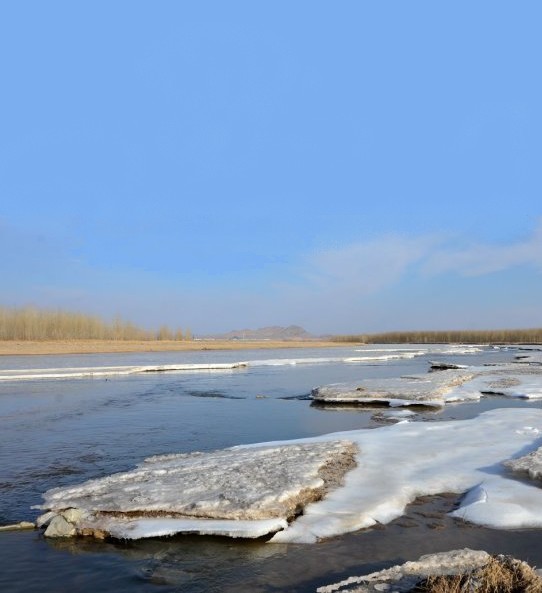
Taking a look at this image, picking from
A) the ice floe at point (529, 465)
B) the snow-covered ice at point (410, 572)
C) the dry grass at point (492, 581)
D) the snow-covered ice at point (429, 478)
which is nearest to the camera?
the dry grass at point (492, 581)

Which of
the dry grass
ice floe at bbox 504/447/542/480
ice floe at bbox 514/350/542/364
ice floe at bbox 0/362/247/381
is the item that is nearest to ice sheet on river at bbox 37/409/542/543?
ice floe at bbox 504/447/542/480

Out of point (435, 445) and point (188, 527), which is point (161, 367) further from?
point (188, 527)

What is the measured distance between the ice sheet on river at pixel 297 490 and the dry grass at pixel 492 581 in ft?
5.37

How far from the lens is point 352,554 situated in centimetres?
475

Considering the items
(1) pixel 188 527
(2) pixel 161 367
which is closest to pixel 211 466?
(1) pixel 188 527

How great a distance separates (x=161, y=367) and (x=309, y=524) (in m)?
24.6

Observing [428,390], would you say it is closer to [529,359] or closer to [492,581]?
[492,581]

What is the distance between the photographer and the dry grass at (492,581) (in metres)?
3.46

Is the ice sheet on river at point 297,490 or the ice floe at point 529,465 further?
the ice floe at point 529,465

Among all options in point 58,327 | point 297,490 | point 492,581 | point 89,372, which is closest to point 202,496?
point 297,490

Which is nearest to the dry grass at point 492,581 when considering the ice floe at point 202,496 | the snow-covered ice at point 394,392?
the ice floe at point 202,496

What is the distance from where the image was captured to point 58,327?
71.4 metres

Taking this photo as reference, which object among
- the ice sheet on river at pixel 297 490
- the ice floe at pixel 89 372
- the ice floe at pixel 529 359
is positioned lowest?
the ice sheet on river at pixel 297 490

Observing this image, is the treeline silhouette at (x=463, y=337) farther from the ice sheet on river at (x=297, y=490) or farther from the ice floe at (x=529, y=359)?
the ice sheet on river at (x=297, y=490)
